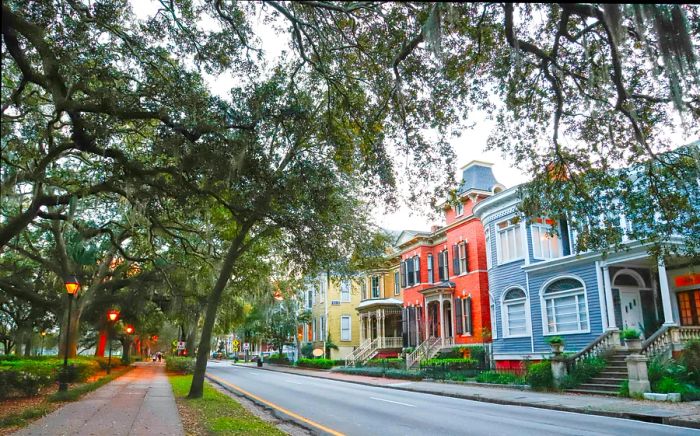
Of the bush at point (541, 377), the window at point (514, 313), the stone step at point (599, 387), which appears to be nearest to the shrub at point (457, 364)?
the window at point (514, 313)

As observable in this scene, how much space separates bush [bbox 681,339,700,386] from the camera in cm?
1574

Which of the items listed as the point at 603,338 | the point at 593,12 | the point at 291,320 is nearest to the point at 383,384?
the point at 603,338

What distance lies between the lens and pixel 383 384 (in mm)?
25344

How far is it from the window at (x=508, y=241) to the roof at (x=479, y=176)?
5195 millimetres

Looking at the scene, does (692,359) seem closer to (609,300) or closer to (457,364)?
(609,300)

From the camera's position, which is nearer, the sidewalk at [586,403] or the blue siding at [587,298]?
the sidewalk at [586,403]

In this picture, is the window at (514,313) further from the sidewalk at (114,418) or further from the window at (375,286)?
the window at (375,286)

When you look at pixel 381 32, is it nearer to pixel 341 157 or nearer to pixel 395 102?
pixel 395 102

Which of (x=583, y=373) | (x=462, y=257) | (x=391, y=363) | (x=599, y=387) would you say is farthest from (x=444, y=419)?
(x=462, y=257)

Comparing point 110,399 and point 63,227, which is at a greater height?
point 63,227

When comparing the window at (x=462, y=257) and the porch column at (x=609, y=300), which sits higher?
the window at (x=462, y=257)

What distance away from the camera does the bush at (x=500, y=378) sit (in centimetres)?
2142

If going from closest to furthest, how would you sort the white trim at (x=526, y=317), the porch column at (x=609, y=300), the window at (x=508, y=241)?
the porch column at (x=609, y=300) → the white trim at (x=526, y=317) → the window at (x=508, y=241)

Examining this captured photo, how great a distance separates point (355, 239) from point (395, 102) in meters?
6.94
